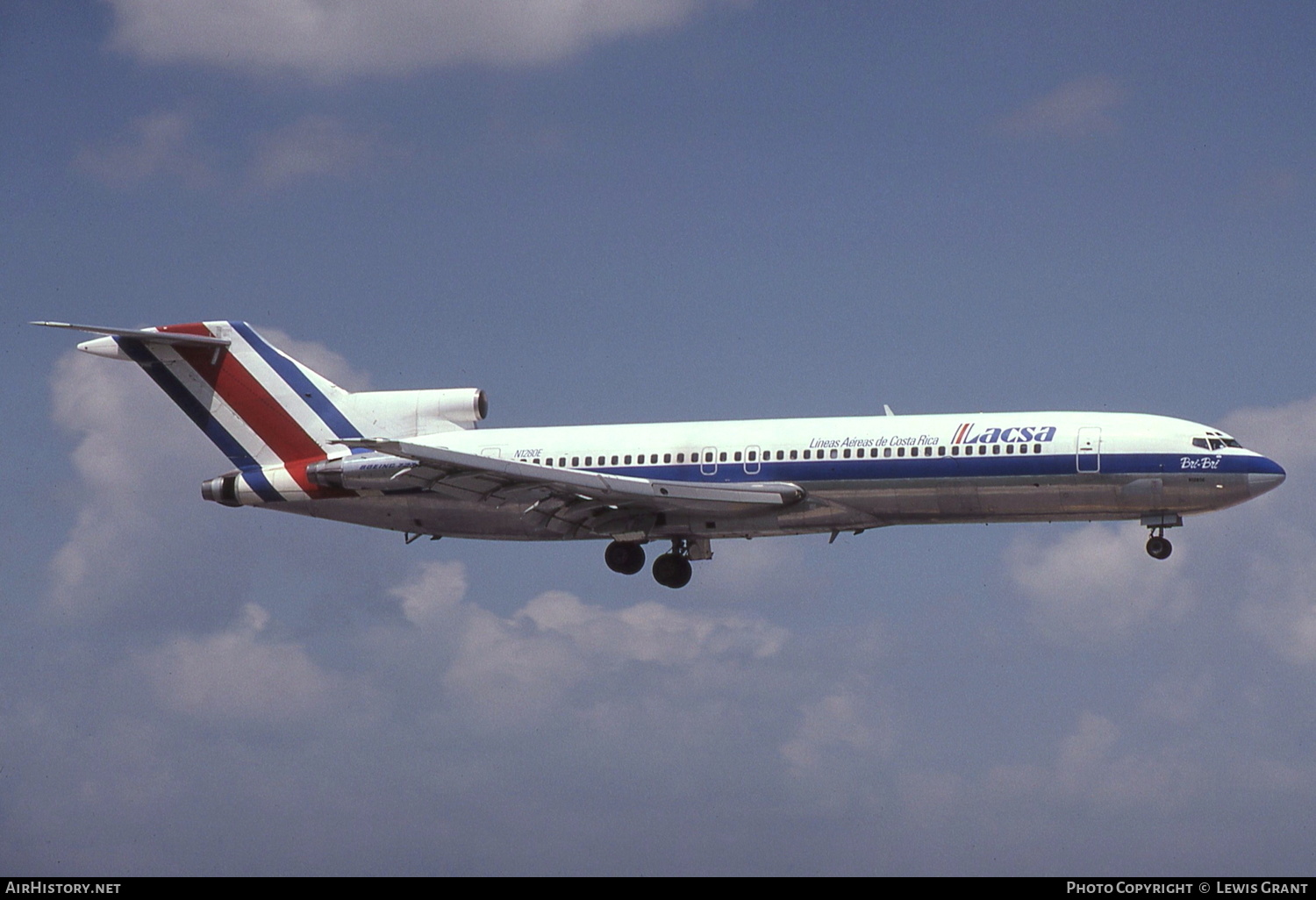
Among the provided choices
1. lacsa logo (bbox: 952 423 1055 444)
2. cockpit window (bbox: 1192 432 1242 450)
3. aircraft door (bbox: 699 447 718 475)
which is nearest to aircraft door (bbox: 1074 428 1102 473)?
lacsa logo (bbox: 952 423 1055 444)

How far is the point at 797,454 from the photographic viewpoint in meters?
52.3

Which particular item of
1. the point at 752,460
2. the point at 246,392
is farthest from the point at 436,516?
the point at 752,460

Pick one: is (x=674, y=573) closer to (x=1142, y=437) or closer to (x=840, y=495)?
(x=840, y=495)

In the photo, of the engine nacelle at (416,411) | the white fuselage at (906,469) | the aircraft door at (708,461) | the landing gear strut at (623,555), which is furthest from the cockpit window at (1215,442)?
the engine nacelle at (416,411)

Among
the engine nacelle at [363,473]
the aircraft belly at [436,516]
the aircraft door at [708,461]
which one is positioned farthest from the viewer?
the aircraft belly at [436,516]

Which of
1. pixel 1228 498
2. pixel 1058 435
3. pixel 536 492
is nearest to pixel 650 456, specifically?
pixel 536 492

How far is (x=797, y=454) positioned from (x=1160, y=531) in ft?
33.6

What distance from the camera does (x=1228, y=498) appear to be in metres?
50.4

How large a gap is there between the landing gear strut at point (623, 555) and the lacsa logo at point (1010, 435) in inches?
436

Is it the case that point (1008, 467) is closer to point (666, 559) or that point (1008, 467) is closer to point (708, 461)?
point (708, 461)

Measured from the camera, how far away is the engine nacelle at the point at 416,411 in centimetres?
5816

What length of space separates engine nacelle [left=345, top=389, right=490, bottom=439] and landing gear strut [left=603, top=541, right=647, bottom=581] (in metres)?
6.04

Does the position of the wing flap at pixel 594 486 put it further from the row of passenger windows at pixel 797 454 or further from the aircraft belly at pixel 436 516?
the aircraft belly at pixel 436 516
